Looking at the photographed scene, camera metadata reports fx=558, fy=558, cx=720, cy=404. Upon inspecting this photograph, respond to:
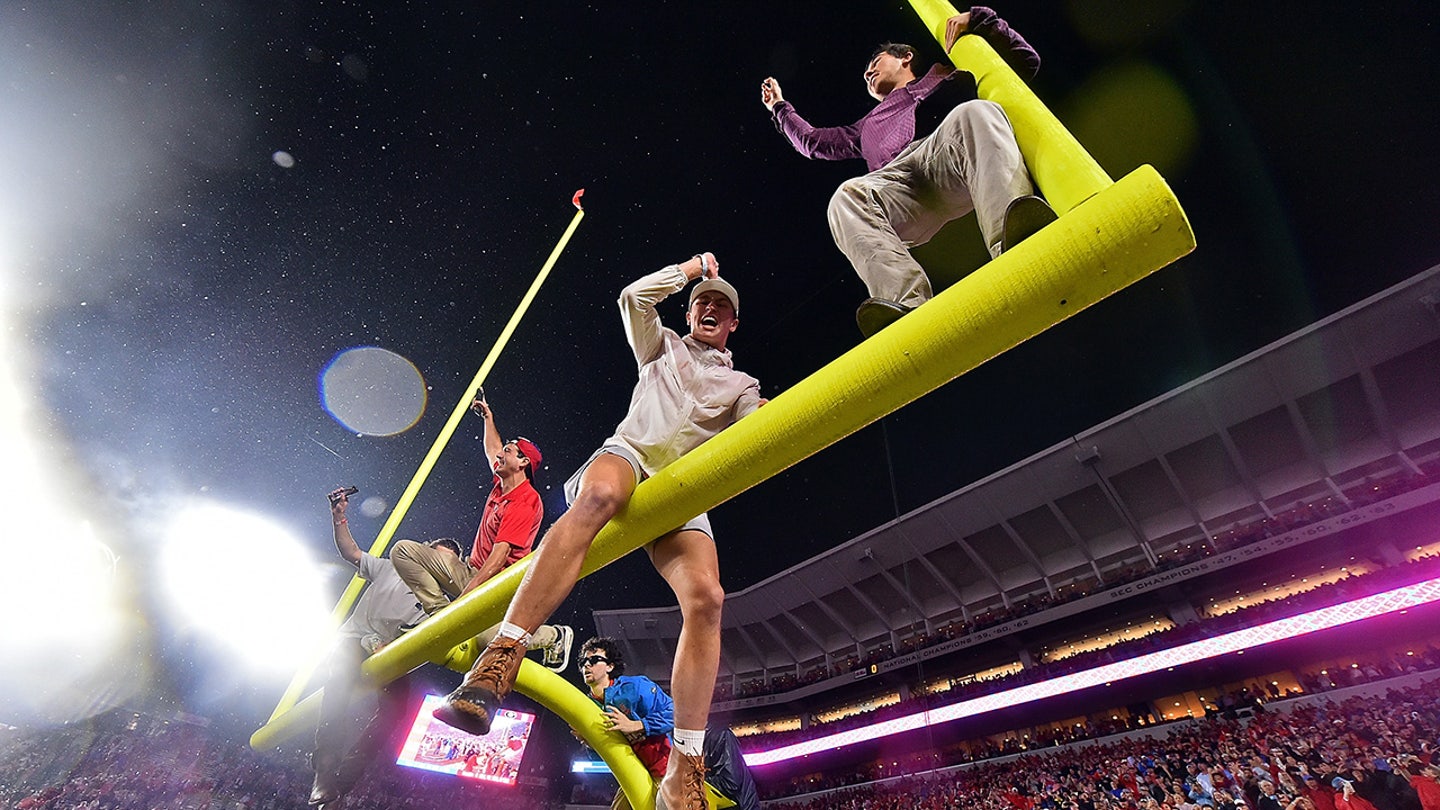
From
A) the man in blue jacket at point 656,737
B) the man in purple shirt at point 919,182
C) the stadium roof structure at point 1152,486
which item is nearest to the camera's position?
the man in purple shirt at point 919,182

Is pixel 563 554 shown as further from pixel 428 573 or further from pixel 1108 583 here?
pixel 1108 583

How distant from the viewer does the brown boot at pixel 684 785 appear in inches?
97.7

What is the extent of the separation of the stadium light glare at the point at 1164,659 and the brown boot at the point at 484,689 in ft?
43.3

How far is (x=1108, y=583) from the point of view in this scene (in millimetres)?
23156

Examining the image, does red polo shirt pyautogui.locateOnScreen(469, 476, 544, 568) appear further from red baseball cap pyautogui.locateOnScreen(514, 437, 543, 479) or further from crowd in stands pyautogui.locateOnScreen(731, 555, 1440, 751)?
crowd in stands pyautogui.locateOnScreen(731, 555, 1440, 751)

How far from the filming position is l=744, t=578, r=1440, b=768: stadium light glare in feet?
54.4

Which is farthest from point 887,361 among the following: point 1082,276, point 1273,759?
point 1273,759

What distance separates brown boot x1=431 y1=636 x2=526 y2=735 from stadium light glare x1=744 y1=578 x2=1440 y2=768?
13205 mm

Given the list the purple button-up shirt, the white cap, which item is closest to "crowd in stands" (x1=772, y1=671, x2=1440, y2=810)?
the purple button-up shirt

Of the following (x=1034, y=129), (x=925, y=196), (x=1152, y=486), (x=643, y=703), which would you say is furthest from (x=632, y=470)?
(x=1152, y=486)

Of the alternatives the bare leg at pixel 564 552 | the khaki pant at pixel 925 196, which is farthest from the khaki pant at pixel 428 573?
the khaki pant at pixel 925 196

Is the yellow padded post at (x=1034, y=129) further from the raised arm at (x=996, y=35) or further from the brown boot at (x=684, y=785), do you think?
the brown boot at (x=684, y=785)

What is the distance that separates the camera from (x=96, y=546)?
1332cm

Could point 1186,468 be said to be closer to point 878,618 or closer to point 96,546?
point 878,618
